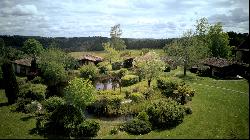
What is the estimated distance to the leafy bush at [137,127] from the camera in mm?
30000

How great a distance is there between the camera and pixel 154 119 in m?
32.6

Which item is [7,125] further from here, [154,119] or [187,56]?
[187,56]

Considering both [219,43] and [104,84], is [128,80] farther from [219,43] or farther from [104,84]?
[219,43]

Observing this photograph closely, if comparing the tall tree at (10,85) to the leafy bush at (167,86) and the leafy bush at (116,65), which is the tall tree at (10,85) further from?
the leafy bush at (116,65)

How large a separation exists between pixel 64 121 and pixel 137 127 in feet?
25.4

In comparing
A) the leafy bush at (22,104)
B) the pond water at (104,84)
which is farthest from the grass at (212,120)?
the pond water at (104,84)

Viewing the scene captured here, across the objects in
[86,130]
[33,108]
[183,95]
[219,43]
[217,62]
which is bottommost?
[33,108]

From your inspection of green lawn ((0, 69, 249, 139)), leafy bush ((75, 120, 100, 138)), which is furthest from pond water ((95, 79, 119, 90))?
leafy bush ((75, 120, 100, 138))

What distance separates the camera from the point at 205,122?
31.6 metres

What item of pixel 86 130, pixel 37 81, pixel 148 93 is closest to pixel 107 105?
pixel 148 93

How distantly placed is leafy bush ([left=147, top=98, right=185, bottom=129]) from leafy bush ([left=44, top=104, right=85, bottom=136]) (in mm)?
8178

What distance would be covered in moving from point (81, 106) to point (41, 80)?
1133 inches

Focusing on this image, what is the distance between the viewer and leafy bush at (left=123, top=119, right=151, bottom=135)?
98.4 ft

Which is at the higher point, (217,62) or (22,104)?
(217,62)
